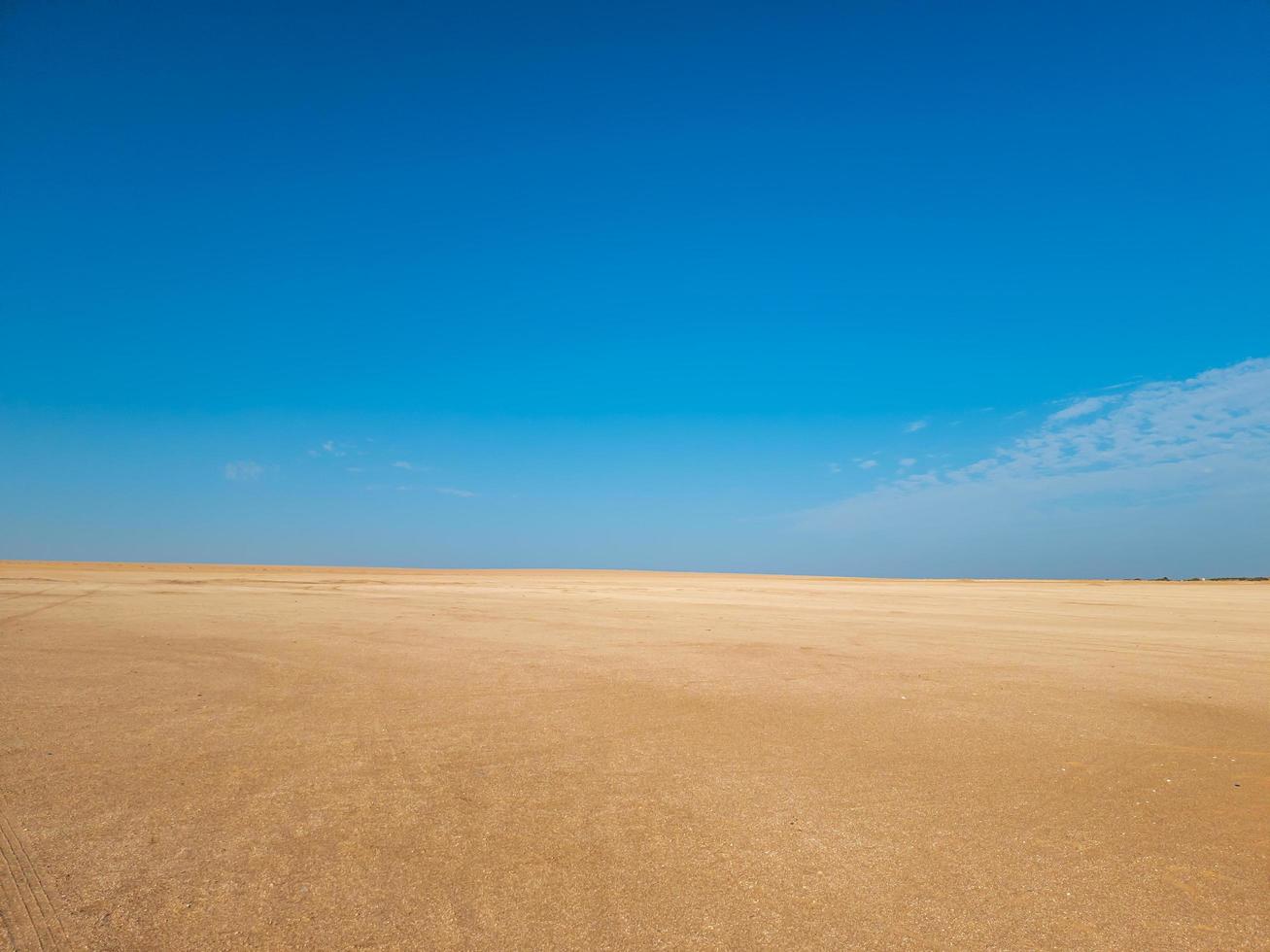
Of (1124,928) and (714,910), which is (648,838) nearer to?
(714,910)

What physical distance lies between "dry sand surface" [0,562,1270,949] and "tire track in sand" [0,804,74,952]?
0.01 meters

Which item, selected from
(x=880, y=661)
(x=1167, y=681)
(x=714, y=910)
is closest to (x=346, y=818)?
(x=714, y=910)

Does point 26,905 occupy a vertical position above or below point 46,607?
below

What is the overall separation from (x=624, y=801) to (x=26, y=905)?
96.8 inches

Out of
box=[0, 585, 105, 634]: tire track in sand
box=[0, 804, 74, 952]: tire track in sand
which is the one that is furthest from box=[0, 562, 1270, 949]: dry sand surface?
box=[0, 585, 105, 634]: tire track in sand

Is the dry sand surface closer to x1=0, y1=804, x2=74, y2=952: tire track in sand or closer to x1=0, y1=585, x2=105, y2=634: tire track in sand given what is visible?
x1=0, y1=804, x2=74, y2=952: tire track in sand

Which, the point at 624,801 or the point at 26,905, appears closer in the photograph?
the point at 26,905

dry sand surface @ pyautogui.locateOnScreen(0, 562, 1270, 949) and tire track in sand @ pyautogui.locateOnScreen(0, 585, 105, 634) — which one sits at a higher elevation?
tire track in sand @ pyautogui.locateOnScreen(0, 585, 105, 634)

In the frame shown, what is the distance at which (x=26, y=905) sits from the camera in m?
2.55

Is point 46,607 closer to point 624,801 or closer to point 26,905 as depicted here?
point 26,905

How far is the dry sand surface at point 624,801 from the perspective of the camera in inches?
100

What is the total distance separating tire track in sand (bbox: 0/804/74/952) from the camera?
2.34 m

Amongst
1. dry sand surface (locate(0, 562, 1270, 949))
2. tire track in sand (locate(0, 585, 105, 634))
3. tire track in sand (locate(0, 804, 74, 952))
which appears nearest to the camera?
tire track in sand (locate(0, 804, 74, 952))

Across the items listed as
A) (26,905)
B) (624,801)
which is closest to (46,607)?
(26,905)
